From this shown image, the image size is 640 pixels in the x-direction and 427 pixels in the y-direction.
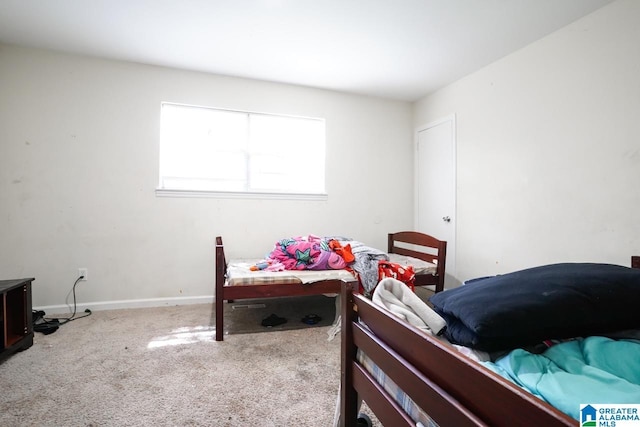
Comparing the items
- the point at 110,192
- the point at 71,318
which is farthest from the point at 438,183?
the point at 71,318

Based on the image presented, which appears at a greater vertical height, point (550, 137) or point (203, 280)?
point (550, 137)

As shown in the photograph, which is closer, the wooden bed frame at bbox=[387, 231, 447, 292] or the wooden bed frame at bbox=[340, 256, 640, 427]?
the wooden bed frame at bbox=[340, 256, 640, 427]

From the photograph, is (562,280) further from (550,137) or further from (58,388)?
(58,388)

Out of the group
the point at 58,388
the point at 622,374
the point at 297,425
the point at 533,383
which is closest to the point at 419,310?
the point at 533,383

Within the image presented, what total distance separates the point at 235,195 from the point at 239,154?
0.47 metres

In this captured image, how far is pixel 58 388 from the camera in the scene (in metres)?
1.51

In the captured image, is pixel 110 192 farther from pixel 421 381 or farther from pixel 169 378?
pixel 421 381

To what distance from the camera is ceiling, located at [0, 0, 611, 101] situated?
197 cm

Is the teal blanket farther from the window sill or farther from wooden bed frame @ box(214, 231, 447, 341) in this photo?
the window sill

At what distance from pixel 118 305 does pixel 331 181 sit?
8.29ft

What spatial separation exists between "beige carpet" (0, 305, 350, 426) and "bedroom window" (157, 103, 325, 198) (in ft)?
4.71

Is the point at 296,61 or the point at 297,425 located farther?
the point at 296,61

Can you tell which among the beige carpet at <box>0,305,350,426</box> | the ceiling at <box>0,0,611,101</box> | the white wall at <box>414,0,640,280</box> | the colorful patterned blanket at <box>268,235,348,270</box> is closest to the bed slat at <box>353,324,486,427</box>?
the beige carpet at <box>0,305,350,426</box>

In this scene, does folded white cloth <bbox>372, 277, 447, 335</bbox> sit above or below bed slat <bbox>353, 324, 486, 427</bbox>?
above
